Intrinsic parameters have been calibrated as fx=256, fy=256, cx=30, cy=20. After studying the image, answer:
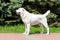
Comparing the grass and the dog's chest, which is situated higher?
the dog's chest

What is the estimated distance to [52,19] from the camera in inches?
598

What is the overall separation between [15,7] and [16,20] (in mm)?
1122

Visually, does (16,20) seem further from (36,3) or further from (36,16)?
(36,16)

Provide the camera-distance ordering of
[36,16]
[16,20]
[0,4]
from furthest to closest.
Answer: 1. [16,20]
2. [0,4]
3. [36,16]

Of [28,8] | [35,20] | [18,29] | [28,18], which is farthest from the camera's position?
[28,8]

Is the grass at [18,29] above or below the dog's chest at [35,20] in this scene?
below

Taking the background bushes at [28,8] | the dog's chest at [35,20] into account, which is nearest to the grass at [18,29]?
the background bushes at [28,8]

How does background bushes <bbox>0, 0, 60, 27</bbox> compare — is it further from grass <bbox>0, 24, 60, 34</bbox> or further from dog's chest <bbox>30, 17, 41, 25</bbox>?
dog's chest <bbox>30, 17, 41, 25</bbox>

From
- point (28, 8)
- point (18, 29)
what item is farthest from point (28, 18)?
point (28, 8)

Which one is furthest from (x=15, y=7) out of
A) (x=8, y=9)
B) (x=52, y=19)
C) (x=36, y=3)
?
(x=52, y=19)

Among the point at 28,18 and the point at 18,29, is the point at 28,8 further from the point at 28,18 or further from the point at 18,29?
the point at 28,18

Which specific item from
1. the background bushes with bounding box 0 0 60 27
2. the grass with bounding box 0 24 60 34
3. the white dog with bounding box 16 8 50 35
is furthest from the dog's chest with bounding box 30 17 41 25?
the background bushes with bounding box 0 0 60 27

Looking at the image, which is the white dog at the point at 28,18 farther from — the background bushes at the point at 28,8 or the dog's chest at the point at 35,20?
the background bushes at the point at 28,8

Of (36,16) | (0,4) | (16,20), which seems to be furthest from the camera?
(16,20)
